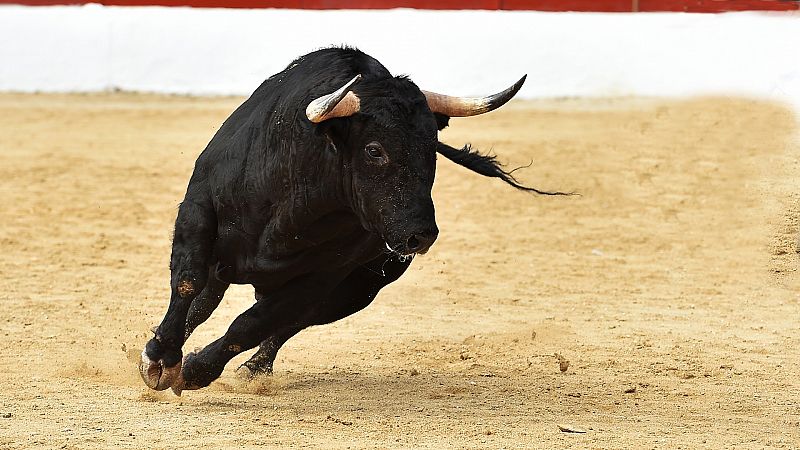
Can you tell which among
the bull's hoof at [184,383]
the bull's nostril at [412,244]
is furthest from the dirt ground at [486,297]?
the bull's nostril at [412,244]

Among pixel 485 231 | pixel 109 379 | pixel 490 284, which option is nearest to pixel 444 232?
pixel 485 231

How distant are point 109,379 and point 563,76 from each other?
7.41m

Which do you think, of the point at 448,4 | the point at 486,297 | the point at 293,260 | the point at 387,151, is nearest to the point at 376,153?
the point at 387,151

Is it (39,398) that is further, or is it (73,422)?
(39,398)

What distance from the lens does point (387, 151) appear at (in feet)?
13.9

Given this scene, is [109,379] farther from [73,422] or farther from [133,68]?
[133,68]

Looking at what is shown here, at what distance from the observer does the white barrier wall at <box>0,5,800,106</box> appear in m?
11.1

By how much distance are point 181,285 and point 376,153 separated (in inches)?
37.8

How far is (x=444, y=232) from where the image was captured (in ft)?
29.6

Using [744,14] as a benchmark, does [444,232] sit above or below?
below

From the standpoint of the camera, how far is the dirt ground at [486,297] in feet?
15.0

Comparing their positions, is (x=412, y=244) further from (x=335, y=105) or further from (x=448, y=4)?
(x=448, y=4)

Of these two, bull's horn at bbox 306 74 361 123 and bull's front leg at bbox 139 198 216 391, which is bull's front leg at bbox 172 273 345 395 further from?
bull's horn at bbox 306 74 361 123

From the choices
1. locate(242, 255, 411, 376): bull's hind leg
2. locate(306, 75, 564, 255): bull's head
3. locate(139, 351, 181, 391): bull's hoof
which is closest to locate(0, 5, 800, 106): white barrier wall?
locate(242, 255, 411, 376): bull's hind leg
